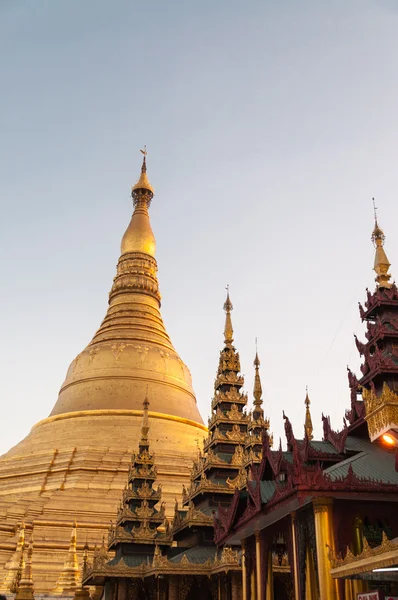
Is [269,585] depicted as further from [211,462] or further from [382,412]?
[211,462]

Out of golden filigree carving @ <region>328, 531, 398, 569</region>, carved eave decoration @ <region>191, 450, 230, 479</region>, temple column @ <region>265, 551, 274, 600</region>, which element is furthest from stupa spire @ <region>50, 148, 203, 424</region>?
golden filigree carving @ <region>328, 531, 398, 569</region>

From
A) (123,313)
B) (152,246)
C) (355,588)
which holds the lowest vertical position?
(355,588)

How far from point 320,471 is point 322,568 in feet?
4.99

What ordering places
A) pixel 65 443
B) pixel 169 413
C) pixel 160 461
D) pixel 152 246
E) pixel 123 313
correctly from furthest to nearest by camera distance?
pixel 152 246 → pixel 123 313 → pixel 169 413 → pixel 65 443 → pixel 160 461

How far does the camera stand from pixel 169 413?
39375 mm

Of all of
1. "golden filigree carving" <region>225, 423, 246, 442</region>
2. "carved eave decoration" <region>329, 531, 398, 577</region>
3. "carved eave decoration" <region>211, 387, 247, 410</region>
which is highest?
"carved eave decoration" <region>211, 387, 247, 410</region>

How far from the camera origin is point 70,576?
24.2 metres

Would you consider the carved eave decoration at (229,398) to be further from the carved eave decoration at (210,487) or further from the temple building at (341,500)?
the temple building at (341,500)

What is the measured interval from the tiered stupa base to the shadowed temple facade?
81mm

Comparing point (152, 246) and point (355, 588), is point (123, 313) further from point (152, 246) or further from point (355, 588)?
point (355, 588)

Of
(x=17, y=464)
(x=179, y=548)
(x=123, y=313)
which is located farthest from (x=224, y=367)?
(x=123, y=313)

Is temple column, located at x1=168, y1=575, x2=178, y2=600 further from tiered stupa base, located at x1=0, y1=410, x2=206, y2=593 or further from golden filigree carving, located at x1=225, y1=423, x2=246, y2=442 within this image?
tiered stupa base, located at x1=0, y1=410, x2=206, y2=593

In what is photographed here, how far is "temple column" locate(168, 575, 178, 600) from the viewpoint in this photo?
1881 cm

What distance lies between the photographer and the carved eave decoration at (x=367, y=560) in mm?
7973
